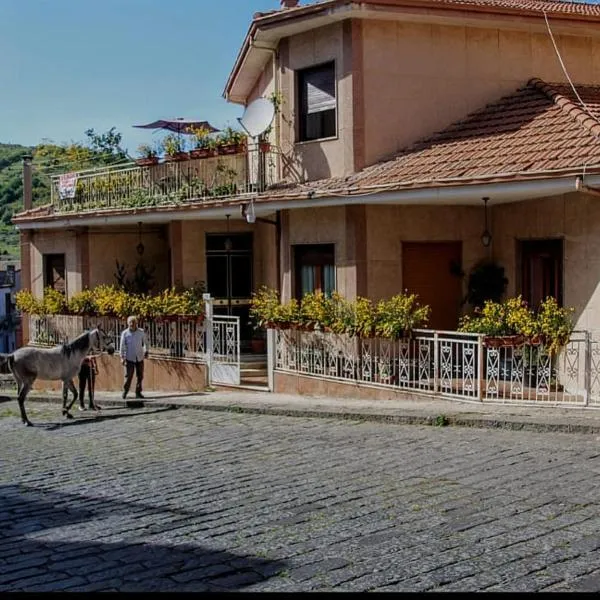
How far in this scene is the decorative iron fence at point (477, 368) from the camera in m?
12.2

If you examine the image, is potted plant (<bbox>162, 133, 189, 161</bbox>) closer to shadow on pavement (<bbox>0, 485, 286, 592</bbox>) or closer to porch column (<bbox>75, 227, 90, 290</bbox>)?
porch column (<bbox>75, 227, 90, 290</bbox>)

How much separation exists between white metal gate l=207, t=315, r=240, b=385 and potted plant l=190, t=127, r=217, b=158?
3.80 m

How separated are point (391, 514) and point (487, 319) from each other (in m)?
5.72

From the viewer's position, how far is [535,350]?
40.9 feet

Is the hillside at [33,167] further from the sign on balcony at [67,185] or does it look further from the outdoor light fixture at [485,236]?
the outdoor light fixture at [485,236]

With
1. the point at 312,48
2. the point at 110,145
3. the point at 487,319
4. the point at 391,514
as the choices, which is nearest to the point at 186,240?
the point at 312,48

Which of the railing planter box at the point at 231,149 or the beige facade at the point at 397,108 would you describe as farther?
the railing planter box at the point at 231,149

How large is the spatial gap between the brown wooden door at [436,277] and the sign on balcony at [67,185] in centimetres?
1044

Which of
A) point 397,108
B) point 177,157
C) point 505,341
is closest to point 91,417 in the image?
point 505,341

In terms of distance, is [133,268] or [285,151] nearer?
[285,151]

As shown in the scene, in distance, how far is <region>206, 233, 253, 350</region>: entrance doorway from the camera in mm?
20781

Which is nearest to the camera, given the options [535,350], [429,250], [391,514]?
[391,514]

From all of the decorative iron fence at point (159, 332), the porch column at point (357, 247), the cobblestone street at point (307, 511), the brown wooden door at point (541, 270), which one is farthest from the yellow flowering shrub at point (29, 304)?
the brown wooden door at point (541, 270)

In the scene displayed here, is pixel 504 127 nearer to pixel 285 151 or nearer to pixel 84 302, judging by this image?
pixel 285 151
